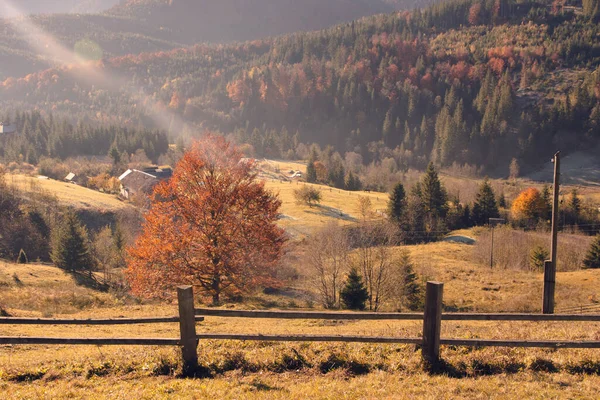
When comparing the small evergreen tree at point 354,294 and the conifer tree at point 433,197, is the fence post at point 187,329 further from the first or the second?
the conifer tree at point 433,197

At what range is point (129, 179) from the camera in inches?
3516

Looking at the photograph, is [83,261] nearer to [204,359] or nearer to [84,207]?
[84,207]

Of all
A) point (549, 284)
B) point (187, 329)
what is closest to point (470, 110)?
point (549, 284)

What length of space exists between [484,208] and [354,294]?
2192 inches

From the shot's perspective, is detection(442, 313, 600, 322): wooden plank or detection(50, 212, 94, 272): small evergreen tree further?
detection(50, 212, 94, 272): small evergreen tree

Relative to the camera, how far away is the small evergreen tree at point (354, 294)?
1252 inches

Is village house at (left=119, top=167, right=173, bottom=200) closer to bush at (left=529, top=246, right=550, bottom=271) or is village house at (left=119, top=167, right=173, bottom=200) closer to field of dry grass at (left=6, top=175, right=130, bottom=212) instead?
field of dry grass at (left=6, top=175, right=130, bottom=212)

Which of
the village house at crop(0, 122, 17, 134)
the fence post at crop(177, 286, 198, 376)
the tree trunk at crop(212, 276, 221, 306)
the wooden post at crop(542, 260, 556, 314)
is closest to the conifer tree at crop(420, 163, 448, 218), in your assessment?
the tree trunk at crop(212, 276, 221, 306)

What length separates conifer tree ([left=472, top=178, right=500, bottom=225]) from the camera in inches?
3078

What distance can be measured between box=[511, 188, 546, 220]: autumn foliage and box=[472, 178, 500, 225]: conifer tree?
4217 mm

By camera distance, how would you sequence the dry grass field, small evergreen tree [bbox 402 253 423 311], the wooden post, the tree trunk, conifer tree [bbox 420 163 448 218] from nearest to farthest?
the dry grass field
the wooden post
the tree trunk
small evergreen tree [bbox 402 253 423 311]
conifer tree [bbox 420 163 448 218]

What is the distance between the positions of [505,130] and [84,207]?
462 feet

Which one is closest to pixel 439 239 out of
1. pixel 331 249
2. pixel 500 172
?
pixel 331 249

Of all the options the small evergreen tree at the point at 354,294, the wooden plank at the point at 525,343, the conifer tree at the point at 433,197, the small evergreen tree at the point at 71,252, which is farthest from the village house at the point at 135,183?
the wooden plank at the point at 525,343
